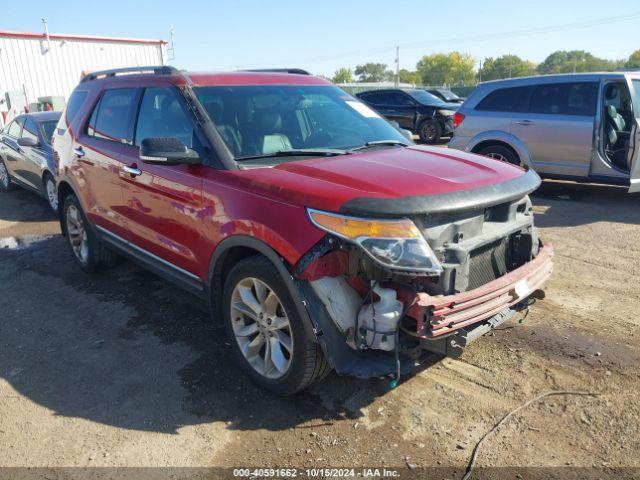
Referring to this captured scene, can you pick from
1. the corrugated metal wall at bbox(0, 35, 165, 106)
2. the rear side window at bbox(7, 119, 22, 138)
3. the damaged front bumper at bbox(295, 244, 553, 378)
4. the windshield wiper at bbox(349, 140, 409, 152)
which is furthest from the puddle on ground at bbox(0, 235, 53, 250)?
the corrugated metal wall at bbox(0, 35, 165, 106)

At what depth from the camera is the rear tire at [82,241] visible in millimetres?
5316

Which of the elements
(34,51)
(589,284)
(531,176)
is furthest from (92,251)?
(34,51)

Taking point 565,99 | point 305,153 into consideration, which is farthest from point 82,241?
point 565,99

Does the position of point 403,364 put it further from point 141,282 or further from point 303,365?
point 141,282

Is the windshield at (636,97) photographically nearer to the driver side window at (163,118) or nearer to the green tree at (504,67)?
the driver side window at (163,118)

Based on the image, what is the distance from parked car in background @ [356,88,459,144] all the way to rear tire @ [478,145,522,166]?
723cm

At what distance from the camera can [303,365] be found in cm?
295

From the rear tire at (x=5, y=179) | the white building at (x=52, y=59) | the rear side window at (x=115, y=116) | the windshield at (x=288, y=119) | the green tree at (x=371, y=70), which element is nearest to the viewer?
the windshield at (x=288, y=119)

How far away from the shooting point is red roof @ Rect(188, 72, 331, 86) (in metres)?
3.87

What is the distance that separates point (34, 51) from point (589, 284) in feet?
71.2

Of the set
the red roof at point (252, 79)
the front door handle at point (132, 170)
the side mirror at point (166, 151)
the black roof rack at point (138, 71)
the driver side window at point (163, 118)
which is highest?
the black roof rack at point (138, 71)

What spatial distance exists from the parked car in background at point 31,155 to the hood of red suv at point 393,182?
5503mm

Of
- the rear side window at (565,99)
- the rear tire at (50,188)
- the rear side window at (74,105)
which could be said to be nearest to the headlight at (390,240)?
the rear side window at (74,105)

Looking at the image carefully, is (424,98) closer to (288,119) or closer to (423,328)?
(288,119)
